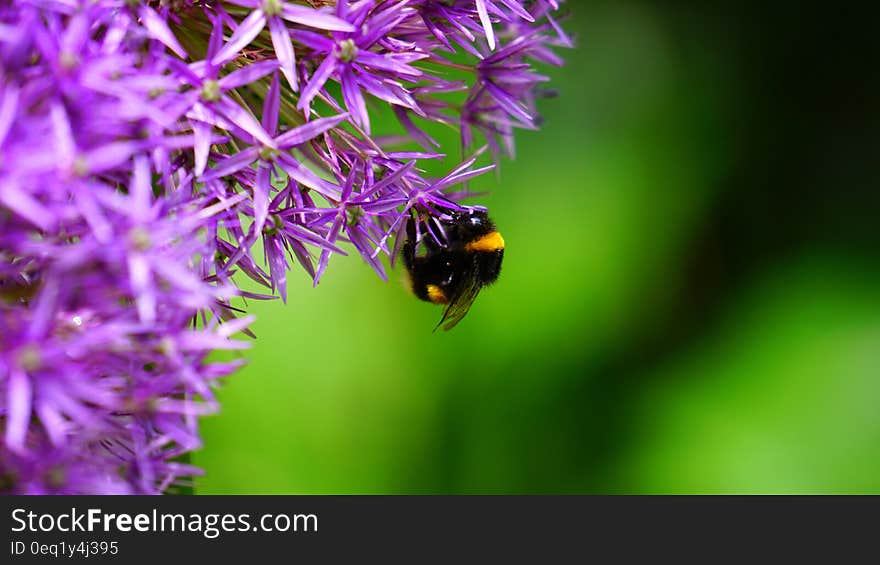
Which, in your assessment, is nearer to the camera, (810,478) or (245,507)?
(245,507)

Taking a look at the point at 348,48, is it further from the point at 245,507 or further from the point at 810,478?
the point at 810,478

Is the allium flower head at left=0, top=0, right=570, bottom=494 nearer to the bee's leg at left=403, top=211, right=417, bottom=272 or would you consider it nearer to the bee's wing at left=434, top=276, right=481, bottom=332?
the bee's leg at left=403, top=211, right=417, bottom=272

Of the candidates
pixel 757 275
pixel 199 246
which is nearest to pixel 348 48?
pixel 199 246

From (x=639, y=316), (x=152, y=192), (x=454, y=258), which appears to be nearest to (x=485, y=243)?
(x=454, y=258)

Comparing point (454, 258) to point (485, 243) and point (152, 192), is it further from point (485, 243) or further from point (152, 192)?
point (152, 192)

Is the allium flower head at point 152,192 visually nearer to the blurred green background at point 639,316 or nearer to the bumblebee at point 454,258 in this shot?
the bumblebee at point 454,258

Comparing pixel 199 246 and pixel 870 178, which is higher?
pixel 870 178

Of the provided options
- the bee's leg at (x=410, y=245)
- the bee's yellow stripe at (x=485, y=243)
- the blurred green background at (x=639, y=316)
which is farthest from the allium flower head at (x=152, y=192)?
the blurred green background at (x=639, y=316)
